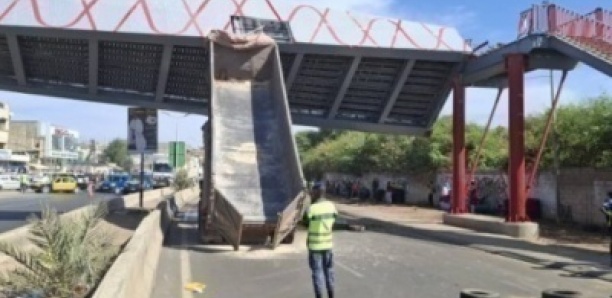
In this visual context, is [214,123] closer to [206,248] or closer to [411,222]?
[206,248]

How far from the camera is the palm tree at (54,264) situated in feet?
34.3

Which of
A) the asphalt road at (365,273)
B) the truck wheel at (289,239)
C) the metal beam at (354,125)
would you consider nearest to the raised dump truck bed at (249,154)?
the truck wheel at (289,239)

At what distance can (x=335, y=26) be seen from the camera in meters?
27.2

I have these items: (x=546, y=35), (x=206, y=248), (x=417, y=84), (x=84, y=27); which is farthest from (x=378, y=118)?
(x=206, y=248)

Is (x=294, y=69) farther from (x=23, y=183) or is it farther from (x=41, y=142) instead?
(x=41, y=142)

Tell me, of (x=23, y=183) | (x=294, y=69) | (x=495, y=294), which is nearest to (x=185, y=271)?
(x=495, y=294)

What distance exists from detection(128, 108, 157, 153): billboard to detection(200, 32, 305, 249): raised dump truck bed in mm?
8961

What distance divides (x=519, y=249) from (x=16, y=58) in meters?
18.9

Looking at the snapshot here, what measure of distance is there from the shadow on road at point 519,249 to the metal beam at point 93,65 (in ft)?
38.2

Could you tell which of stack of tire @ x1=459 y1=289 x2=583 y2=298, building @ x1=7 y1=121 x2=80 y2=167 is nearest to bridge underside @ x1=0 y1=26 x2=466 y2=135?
stack of tire @ x1=459 y1=289 x2=583 y2=298

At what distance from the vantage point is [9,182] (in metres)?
69.7

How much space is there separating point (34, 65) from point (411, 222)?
52.7ft

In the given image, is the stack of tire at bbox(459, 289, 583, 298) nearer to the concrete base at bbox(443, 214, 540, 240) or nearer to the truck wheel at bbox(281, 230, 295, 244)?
the truck wheel at bbox(281, 230, 295, 244)

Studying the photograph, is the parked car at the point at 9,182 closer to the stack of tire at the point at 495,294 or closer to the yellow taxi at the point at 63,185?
the yellow taxi at the point at 63,185
